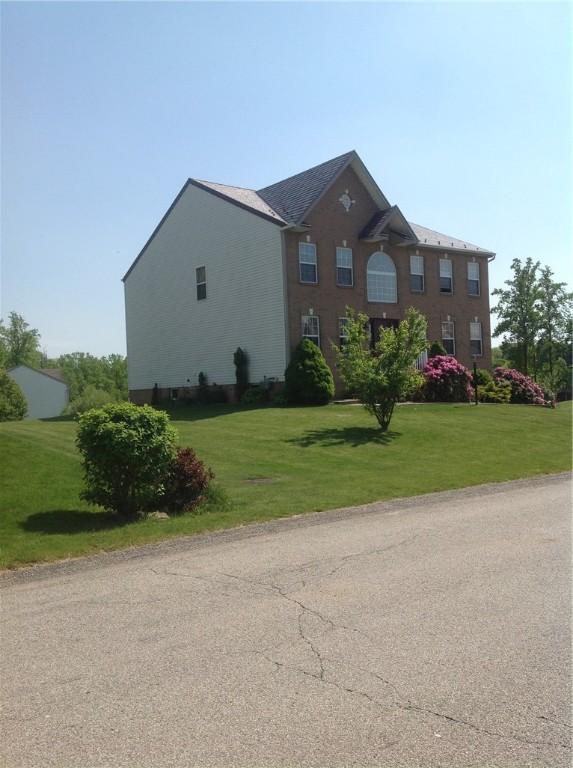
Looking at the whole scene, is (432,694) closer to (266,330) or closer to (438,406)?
(438,406)

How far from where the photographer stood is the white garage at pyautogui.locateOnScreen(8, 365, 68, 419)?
7912 cm

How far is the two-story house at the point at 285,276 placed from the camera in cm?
3231

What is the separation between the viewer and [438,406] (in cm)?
3014

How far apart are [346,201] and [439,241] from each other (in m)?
7.53

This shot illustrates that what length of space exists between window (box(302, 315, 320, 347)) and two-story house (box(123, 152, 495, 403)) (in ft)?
0.18

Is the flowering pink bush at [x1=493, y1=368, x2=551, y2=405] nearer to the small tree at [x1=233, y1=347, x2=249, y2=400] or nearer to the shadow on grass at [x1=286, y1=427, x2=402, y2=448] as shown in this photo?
the small tree at [x1=233, y1=347, x2=249, y2=400]

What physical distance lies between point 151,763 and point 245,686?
39.9 inches

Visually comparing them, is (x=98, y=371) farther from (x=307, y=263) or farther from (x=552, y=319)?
(x=307, y=263)

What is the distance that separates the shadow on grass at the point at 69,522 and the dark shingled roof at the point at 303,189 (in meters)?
22.6

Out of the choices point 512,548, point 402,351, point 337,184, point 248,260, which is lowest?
point 512,548

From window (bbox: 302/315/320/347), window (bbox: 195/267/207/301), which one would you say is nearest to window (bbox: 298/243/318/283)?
window (bbox: 302/315/320/347)

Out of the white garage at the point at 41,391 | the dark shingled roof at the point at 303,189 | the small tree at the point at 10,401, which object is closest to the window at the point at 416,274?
the dark shingled roof at the point at 303,189

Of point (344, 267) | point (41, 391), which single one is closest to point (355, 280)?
point (344, 267)

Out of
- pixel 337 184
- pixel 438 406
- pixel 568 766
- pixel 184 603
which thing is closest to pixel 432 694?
pixel 568 766
